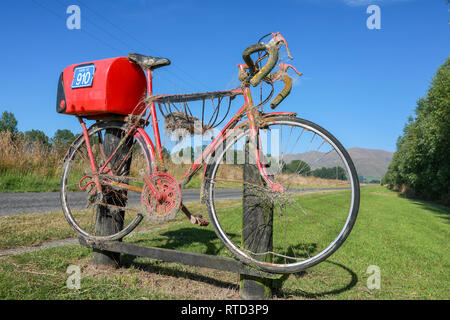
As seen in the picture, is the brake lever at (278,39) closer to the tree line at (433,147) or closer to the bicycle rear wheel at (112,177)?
the bicycle rear wheel at (112,177)

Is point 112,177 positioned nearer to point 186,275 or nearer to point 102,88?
point 102,88

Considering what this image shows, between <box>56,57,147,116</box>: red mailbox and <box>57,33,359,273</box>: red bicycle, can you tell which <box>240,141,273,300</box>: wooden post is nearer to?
<box>57,33,359,273</box>: red bicycle

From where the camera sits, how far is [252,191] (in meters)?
2.68

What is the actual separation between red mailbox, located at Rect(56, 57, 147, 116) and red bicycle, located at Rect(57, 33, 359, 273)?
0.04 ft

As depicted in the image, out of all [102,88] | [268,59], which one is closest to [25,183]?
[102,88]

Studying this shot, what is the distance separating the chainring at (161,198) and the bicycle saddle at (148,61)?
4.05 feet

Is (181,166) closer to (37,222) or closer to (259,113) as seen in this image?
(259,113)

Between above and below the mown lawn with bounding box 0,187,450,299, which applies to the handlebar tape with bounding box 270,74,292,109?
above

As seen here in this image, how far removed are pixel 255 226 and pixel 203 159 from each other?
2.52ft

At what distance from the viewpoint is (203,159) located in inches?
113

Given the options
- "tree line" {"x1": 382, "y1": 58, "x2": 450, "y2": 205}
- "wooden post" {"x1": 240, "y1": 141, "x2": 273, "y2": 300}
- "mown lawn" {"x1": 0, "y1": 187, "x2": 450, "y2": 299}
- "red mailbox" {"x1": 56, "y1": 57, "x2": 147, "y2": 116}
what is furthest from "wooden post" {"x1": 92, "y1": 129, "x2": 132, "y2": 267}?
"tree line" {"x1": 382, "y1": 58, "x2": 450, "y2": 205}

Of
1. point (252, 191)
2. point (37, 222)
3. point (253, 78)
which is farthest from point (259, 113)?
point (37, 222)

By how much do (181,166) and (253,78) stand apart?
1.15 meters

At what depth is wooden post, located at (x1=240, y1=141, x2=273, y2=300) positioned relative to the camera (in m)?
2.64
